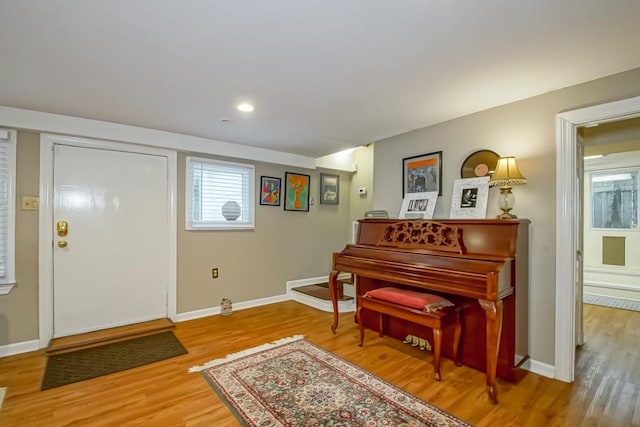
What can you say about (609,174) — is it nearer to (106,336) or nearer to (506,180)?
(506,180)

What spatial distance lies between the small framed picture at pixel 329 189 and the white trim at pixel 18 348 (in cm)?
358

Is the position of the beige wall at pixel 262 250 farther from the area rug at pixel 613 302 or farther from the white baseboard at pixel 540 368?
the area rug at pixel 613 302

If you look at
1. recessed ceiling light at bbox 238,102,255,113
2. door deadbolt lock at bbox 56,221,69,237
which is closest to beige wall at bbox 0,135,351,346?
door deadbolt lock at bbox 56,221,69,237

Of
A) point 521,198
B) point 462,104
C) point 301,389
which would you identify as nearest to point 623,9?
point 462,104

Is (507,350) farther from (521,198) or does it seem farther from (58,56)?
(58,56)

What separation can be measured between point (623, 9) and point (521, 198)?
4.41 ft

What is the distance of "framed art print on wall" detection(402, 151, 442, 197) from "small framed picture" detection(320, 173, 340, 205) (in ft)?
5.79

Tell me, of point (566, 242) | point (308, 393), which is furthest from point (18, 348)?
point (566, 242)

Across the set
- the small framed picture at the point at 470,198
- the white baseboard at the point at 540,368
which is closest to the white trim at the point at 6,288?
the small framed picture at the point at 470,198

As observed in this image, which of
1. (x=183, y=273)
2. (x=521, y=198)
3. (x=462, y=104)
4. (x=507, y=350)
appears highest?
(x=462, y=104)

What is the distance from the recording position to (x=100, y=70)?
76.7 inches

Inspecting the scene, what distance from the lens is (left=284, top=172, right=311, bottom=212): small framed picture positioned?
14.4ft

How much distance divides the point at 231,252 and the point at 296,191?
127 cm

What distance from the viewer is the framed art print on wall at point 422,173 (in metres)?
2.97
